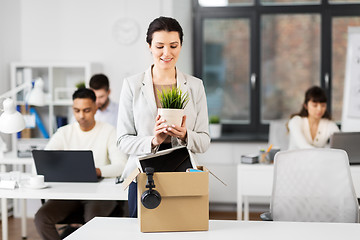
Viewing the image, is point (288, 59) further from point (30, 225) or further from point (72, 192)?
point (72, 192)

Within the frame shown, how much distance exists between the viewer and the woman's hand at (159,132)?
6.40ft

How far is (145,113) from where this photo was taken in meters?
2.20

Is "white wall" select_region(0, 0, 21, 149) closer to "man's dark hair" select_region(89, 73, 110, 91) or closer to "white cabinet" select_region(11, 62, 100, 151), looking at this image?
"white cabinet" select_region(11, 62, 100, 151)

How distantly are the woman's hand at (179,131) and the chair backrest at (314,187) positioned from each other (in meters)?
0.65

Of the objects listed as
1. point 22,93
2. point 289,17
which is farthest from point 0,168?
point 289,17

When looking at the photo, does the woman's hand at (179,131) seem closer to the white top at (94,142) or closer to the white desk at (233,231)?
the white desk at (233,231)

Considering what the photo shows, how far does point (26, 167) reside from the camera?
15.8 ft

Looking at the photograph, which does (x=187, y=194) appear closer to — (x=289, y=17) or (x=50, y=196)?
(x=50, y=196)

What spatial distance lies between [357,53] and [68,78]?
293 cm

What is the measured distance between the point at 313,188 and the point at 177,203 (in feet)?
3.18

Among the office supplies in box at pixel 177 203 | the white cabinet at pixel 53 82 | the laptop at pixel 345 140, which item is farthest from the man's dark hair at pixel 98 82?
the office supplies in box at pixel 177 203

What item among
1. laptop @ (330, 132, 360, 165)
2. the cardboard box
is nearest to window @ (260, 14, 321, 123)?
laptop @ (330, 132, 360, 165)

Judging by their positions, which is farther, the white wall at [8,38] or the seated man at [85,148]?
the white wall at [8,38]

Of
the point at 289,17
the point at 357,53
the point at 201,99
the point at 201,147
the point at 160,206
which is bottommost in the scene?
the point at 160,206
